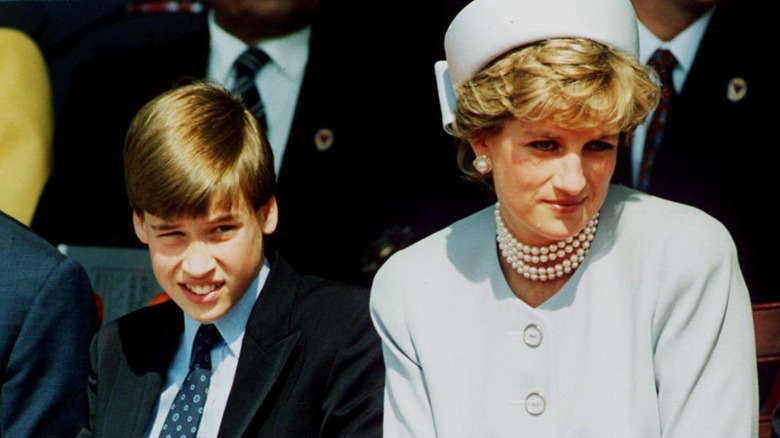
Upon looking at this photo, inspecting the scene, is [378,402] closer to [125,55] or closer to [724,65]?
[724,65]

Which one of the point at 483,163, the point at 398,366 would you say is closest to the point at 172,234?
the point at 398,366

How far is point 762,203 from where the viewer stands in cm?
387

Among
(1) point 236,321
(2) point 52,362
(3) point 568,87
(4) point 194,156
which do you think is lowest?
(2) point 52,362

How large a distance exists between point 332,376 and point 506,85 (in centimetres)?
92

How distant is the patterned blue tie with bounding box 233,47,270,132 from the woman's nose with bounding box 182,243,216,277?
1.02 m

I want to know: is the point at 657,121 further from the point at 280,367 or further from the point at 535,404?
the point at 280,367

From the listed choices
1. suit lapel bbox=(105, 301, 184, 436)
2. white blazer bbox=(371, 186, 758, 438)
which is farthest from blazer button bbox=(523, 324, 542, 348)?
suit lapel bbox=(105, 301, 184, 436)

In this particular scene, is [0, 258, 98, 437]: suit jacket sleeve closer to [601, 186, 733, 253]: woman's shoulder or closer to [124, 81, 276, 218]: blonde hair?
[124, 81, 276, 218]: blonde hair

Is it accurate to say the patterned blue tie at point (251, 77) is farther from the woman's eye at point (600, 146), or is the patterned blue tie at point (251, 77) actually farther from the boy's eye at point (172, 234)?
the woman's eye at point (600, 146)

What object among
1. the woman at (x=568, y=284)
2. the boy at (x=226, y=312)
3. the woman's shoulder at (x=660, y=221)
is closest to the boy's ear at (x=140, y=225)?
the boy at (x=226, y=312)

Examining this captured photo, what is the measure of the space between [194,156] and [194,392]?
606 mm

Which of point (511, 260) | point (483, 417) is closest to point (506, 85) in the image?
point (511, 260)

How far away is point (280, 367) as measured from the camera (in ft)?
11.4

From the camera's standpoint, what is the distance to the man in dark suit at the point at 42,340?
370 cm
